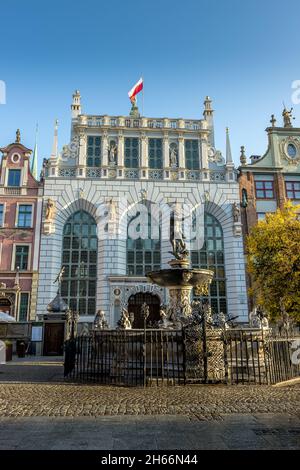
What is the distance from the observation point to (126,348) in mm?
11734

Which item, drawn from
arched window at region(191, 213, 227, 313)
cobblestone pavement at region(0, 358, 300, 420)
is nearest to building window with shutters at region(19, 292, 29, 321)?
arched window at region(191, 213, 227, 313)

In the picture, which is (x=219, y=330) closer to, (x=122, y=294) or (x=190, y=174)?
(x=122, y=294)

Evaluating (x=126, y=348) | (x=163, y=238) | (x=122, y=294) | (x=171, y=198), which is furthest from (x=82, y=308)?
(x=126, y=348)

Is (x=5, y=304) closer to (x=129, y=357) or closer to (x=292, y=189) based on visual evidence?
(x=129, y=357)

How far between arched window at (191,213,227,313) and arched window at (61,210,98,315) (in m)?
8.36

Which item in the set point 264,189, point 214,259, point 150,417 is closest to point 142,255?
point 214,259

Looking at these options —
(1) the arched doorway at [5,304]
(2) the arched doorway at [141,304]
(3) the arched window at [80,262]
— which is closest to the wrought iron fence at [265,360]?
(2) the arched doorway at [141,304]

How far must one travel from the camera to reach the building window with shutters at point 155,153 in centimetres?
3253

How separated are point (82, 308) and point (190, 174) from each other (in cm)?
1434

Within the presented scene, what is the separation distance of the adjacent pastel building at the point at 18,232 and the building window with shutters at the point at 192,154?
12.7m

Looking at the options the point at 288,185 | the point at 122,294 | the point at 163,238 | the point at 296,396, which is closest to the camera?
the point at 296,396

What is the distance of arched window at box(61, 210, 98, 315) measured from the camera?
96.7ft

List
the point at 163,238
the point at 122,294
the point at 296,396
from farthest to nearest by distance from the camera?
the point at 163,238 < the point at 122,294 < the point at 296,396

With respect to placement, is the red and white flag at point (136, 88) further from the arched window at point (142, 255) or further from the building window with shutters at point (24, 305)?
the building window with shutters at point (24, 305)
